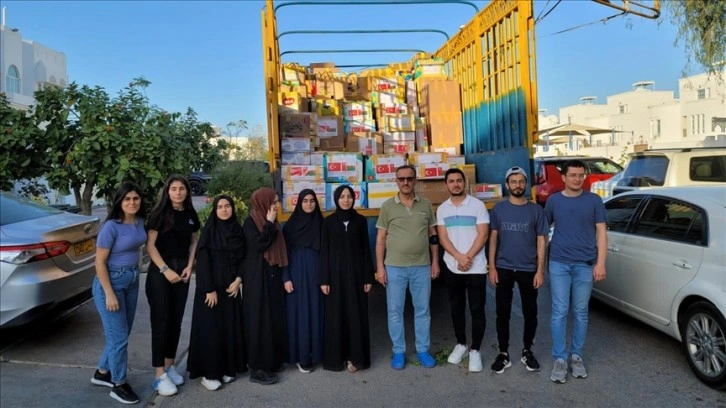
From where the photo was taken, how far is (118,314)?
3.67 m

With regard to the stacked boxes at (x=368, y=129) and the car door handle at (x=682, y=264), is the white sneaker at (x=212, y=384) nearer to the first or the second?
the stacked boxes at (x=368, y=129)

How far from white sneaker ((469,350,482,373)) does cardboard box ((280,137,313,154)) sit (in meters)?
2.53

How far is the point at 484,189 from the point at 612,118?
53.3 m

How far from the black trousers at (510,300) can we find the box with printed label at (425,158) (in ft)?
5.05

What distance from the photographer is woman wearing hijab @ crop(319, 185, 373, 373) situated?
13.8 ft

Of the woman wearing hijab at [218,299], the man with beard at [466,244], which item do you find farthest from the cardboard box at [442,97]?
the woman wearing hijab at [218,299]

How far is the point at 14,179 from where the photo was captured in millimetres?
7008

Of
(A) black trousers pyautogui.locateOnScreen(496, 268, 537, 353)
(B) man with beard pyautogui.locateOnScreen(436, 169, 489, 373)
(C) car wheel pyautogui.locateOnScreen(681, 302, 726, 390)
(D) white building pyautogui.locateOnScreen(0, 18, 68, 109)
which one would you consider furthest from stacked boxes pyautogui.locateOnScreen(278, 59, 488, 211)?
(D) white building pyautogui.locateOnScreen(0, 18, 68, 109)

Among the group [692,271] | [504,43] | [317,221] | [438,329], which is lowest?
[438,329]

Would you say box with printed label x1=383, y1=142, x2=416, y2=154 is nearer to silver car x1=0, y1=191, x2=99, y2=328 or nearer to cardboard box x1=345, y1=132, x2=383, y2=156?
cardboard box x1=345, y1=132, x2=383, y2=156

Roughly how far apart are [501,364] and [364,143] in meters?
3.18

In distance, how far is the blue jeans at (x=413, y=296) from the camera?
4.28 metres

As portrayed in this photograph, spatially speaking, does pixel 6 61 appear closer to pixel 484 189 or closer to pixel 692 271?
pixel 484 189

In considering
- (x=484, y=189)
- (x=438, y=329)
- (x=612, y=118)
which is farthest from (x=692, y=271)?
(x=612, y=118)
